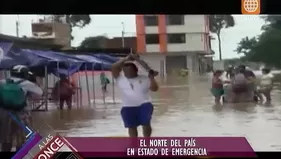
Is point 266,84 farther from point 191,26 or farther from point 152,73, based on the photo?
point 152,73

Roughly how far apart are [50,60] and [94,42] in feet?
1.44

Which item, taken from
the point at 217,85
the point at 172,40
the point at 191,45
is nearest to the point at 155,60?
the point at 172,40

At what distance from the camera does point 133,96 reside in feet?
19.3

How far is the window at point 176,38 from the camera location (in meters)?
5.87

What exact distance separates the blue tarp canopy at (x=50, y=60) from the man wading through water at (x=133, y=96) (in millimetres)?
126

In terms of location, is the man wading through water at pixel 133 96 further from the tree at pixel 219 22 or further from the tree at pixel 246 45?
the tree at pixel 246 45

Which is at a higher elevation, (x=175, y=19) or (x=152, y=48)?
(x=175, y=19)

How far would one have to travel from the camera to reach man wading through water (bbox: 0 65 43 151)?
584 centimetres

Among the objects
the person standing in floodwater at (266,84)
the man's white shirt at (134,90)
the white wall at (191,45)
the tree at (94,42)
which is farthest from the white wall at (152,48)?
the person standing in floodwater at (266,84)

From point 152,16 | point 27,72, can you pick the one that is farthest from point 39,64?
point 152,16

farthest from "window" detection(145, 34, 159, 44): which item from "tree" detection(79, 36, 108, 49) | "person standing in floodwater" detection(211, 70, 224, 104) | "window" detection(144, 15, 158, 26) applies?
"person standing in floodwater" detection(211, 70, 224, 104)

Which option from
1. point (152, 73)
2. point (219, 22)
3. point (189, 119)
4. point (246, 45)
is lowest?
point (189, 119)

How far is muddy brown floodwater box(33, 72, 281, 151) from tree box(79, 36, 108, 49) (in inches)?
21.9

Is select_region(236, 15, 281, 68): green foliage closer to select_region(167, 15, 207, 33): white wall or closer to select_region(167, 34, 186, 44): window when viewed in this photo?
select_region(167, 15, 207, 33): white wall
